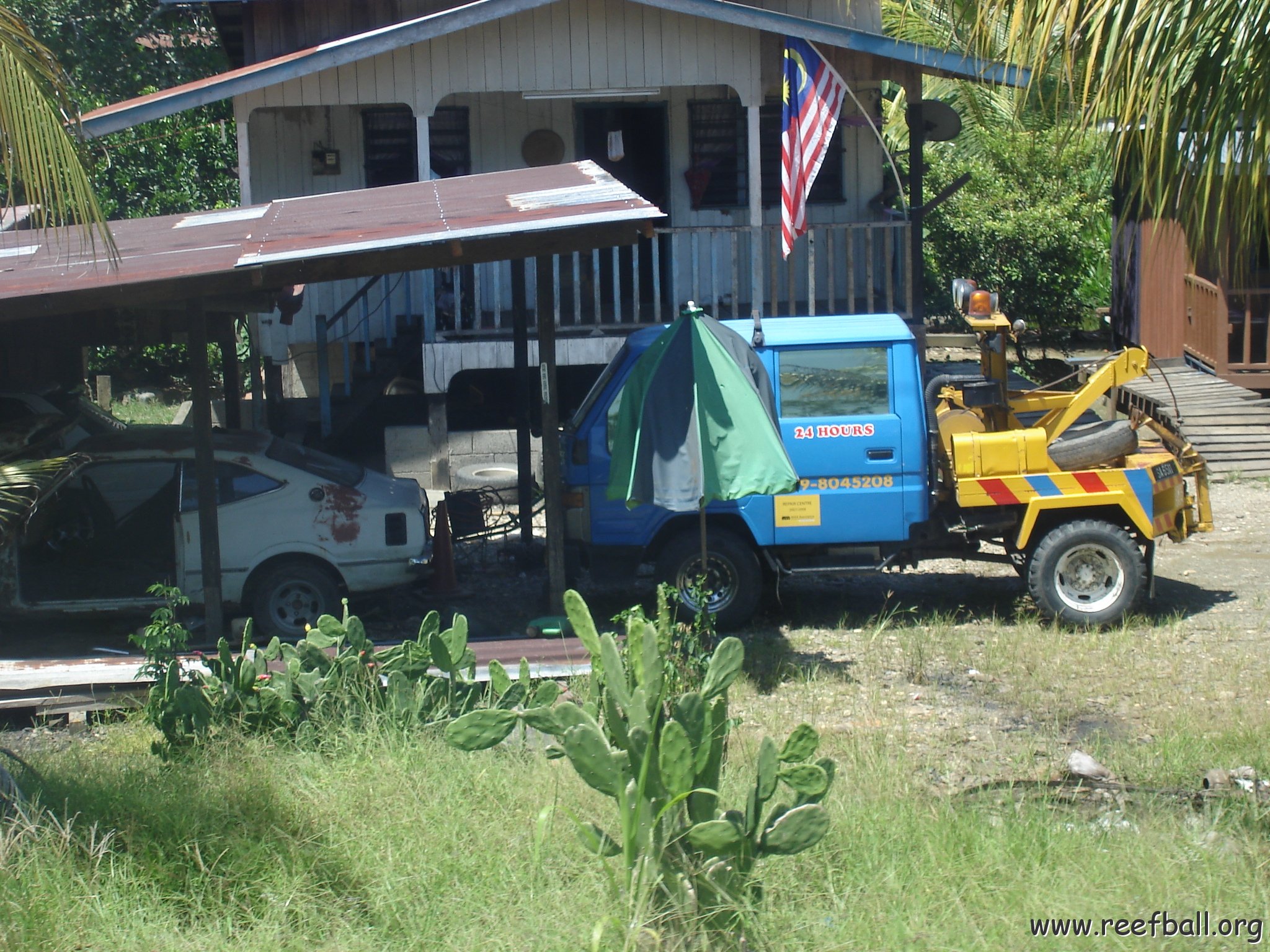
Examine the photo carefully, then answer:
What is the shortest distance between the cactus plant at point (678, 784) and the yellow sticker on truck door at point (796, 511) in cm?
408

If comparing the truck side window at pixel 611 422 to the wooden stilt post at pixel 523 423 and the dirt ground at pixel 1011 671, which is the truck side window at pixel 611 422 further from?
the wooden stilt post at pixel 523 423

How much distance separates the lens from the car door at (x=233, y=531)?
8164 millimetres

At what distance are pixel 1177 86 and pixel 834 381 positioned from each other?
4.00 metres

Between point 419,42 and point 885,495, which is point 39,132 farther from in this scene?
point 419,42

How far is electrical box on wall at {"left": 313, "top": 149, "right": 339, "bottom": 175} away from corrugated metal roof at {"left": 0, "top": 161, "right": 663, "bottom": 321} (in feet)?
20.4

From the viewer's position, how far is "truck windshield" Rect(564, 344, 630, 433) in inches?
335

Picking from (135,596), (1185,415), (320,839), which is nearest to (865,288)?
(1185,415)

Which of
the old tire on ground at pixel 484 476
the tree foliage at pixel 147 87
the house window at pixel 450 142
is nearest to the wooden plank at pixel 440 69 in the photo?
the house window at pixel 450 142

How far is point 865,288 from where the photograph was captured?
14.4 m

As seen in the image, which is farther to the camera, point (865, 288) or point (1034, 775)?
point (865, 288)

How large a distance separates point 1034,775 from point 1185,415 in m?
9.79

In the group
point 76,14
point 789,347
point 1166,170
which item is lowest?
point 789,347

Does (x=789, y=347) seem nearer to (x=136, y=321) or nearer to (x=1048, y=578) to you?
(x=1048, y=578)

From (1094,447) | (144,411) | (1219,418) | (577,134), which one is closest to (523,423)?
(1094,447)
